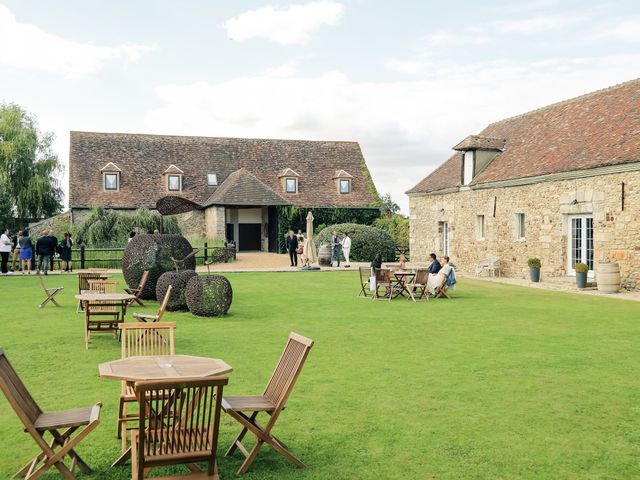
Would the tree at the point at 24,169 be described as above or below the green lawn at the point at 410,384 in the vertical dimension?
above

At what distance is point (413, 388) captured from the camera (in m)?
7.66

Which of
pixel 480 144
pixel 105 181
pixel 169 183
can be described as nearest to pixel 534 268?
pixel 480 144

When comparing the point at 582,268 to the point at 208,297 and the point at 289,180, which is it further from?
the point at 289,180

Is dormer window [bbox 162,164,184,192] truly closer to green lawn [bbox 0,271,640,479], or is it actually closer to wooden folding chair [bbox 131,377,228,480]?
green lawn [bbox 0,271,640,479]

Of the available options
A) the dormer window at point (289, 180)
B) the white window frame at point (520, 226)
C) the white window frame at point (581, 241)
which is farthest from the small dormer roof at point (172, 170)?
the white window frame at point (581, 241)

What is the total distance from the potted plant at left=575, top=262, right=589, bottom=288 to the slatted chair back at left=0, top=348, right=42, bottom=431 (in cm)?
1701

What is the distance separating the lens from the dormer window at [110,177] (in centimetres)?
3688

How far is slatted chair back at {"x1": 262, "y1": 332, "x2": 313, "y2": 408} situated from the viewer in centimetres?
520

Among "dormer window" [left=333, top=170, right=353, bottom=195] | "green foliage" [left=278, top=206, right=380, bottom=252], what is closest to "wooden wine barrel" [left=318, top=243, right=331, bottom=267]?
"green foliage" [left=278, top=206, right=380, bottom=252]

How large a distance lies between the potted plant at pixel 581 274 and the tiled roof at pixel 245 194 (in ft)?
64.6

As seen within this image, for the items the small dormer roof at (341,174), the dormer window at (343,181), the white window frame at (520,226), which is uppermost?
the small dormer roof at (341,174)

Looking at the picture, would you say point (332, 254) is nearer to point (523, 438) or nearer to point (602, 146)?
point (602, 146)

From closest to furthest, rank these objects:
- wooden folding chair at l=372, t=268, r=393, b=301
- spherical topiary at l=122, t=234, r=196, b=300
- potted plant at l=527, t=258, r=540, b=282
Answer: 1. spherical topiary at l=122, t=234, r=196, b=300
2. wooden folding chair at l=372, t=268, r=393, b=301
3. potted plant at l=527, t=258, r=540, b=282

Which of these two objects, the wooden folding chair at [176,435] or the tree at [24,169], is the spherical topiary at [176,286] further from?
the tree at [24,169]
